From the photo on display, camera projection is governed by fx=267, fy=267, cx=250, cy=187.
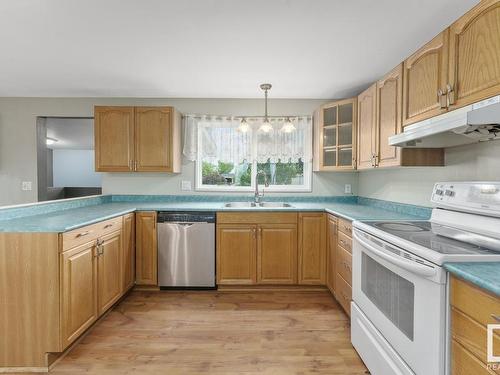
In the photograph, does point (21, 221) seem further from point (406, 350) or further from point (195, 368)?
point (406, 350)

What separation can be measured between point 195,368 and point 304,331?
0.87m

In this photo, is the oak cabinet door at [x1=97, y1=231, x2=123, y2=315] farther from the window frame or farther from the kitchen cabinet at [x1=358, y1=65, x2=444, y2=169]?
the kitchen cabinet at [x1=358, y1=65, x2=444, y2=169]

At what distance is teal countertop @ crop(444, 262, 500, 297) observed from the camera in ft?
2.84

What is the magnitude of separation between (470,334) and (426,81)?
1.47m

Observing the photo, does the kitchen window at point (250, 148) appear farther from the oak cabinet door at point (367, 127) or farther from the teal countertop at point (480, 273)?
the teal countertop at point (480, 273)

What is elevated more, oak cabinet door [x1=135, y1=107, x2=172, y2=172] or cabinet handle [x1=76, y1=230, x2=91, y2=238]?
oak cabinet door [x1=135, y1=107, x2=172, y2=172]

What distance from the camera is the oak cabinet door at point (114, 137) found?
303 cm

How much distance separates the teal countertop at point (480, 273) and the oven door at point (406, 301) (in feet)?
0.20

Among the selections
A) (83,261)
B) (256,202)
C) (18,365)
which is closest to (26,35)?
(83,261)

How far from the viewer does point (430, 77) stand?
5.50 ft

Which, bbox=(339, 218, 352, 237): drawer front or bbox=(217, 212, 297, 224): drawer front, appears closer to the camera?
bbox=(339, 218, 352, 237): drawer front

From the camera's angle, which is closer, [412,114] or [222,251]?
[412,114]

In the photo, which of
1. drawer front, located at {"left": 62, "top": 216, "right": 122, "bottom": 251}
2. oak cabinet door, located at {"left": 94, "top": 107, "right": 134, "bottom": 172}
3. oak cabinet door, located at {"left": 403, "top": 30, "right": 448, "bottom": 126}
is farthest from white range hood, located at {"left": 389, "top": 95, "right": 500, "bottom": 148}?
oak cabinet door, located at {"left": 94, "top": 107, "right": 134, "bottom": 172}

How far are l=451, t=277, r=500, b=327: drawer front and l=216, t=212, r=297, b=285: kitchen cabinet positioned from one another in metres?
1.79
